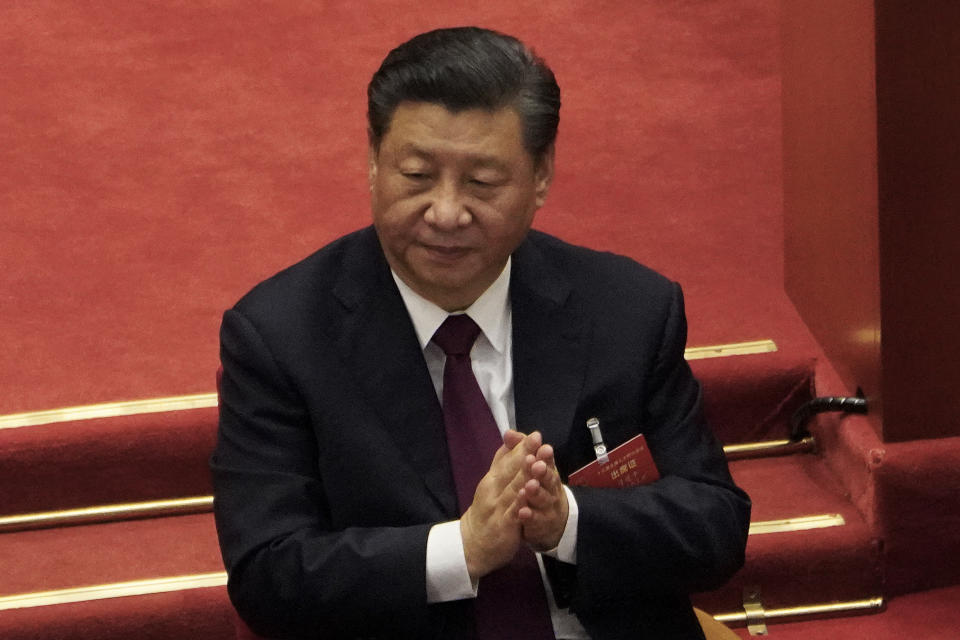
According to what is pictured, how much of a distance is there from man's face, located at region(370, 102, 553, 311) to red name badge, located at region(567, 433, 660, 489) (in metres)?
0.31

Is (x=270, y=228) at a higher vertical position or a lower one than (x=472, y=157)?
lower

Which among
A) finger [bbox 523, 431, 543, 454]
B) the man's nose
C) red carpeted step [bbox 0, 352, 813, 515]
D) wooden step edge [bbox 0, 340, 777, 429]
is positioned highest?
the man's nose

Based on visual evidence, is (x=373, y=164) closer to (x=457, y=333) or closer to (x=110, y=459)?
(x=457, y=333)

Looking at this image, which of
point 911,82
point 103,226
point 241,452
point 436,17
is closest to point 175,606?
point 241,452

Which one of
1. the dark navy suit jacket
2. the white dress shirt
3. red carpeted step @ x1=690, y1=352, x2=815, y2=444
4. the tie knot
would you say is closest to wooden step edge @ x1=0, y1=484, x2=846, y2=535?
red carpeted step @ x1=690, y1=352, x2=815, y2=444

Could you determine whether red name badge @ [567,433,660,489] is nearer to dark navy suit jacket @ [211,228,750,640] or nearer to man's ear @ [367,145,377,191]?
dark navy suit jacket @ [211,228,750,640]

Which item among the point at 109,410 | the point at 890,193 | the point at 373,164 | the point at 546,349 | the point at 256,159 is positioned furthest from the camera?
the point at 256,159

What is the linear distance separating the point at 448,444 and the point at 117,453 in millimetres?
1134

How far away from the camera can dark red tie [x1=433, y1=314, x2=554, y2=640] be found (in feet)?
6.93

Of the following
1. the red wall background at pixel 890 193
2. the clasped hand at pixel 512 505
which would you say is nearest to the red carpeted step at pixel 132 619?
the clasped hand at pixel 512 505

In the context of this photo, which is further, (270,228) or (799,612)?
(270,228)

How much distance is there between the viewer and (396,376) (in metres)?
2.13

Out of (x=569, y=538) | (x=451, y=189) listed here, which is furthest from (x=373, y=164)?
(x=569, y=538)

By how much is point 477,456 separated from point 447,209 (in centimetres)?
36
